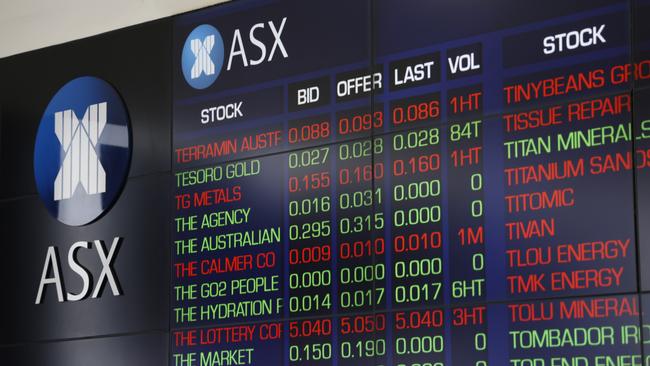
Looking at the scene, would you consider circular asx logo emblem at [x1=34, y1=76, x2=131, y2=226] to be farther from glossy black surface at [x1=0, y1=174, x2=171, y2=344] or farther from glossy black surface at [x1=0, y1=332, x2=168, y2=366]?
glossy black surface at [x1=0, y1=332, x2=168, y2=366]

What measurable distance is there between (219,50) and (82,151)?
89 cm

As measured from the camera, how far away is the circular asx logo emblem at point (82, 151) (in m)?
5.66

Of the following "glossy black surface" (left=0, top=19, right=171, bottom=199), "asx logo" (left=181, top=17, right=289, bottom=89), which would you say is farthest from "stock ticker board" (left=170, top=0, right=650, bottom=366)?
"glossy black surface" (left=0, top=19, right=171, bottom=199)

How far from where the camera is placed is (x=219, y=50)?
17.8ft

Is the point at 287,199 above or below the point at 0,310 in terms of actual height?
above

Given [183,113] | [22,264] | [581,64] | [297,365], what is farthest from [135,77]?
[581,64]

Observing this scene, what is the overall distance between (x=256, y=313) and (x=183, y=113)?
104 centimetres

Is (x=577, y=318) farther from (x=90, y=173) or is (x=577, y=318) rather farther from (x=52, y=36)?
(x=52, y=36)

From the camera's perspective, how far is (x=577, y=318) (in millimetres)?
4145

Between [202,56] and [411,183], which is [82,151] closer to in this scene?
[202,56]

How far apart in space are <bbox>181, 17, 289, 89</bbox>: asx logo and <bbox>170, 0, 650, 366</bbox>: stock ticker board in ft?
0.03

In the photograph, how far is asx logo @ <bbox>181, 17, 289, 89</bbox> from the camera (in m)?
5.24

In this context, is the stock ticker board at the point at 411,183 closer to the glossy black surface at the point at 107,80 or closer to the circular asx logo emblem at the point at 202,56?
the circular asx logo emblem at the point at 202,56

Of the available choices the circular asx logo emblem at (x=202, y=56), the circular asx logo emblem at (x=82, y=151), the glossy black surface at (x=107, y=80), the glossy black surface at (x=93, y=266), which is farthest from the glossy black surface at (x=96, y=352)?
the circular asx logo emblem at (x=202, y=56)
